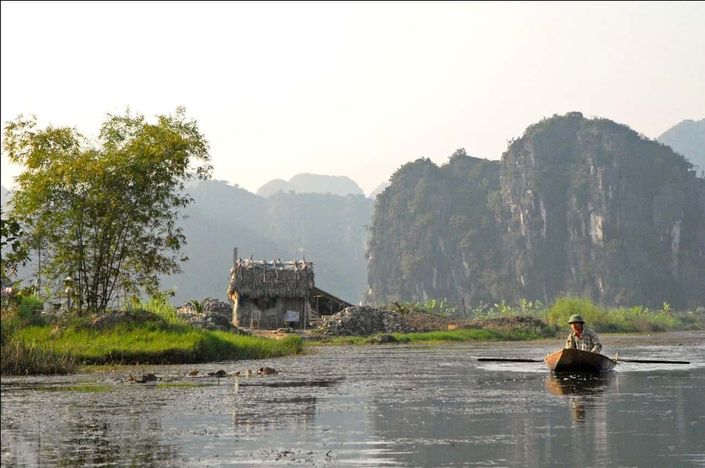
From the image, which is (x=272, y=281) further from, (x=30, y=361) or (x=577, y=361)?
(x=577, y=361)

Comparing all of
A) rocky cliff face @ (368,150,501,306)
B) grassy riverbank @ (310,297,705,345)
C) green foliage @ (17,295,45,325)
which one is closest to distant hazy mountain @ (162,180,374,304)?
rocky cliff face @ (368,150,501,306)

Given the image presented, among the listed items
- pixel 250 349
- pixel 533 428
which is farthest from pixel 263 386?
pixel 250 349

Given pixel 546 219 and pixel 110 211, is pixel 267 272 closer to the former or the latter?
pixel 110 211

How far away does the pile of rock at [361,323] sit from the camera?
147ft

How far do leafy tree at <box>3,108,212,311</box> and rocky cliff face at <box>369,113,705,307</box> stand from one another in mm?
87543

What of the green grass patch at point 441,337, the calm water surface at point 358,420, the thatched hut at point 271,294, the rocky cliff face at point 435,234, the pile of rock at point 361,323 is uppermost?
the rocky cliff face at point 435,234

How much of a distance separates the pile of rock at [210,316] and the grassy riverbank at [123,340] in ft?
21.0

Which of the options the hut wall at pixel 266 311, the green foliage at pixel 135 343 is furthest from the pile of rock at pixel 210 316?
the green foliage at pixel 135 343

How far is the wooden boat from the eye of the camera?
20.4 metres

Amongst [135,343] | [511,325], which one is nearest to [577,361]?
[135,343]

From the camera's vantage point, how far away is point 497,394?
1691 centimetres

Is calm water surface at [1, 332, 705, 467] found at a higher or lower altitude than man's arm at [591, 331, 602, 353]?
lower

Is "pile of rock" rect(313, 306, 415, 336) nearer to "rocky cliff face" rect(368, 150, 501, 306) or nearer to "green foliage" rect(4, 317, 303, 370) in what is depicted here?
"green foliage" rect(4, 317, 303, 370)

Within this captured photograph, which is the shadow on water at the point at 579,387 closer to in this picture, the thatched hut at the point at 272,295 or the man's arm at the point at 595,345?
the man's arm at the point at 595,345
